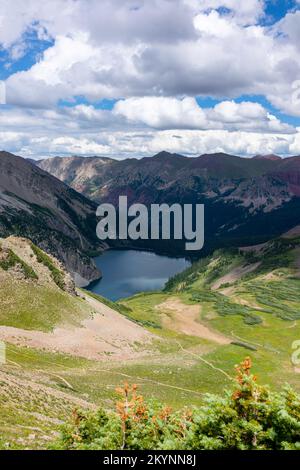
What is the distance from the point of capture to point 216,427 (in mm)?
22656

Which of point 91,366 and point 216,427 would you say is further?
point 91,366

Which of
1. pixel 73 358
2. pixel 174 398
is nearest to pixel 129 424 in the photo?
pixel 174 398

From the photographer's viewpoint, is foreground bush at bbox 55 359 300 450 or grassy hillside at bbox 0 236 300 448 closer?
foreground bush at bbox 55 359 300 450

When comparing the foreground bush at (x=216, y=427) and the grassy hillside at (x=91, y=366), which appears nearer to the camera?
the foreground bush at (x=216, y=427)

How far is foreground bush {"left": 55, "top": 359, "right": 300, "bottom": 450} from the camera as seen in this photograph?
850 inches

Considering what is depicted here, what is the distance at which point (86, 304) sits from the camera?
4540 inches

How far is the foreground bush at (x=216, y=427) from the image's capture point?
21594mm

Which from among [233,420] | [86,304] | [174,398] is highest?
[86,304]

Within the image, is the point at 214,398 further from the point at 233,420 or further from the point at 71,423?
the point at 71,423

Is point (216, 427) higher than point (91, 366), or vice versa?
point (216, 427)

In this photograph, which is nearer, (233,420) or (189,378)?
(233,420)
